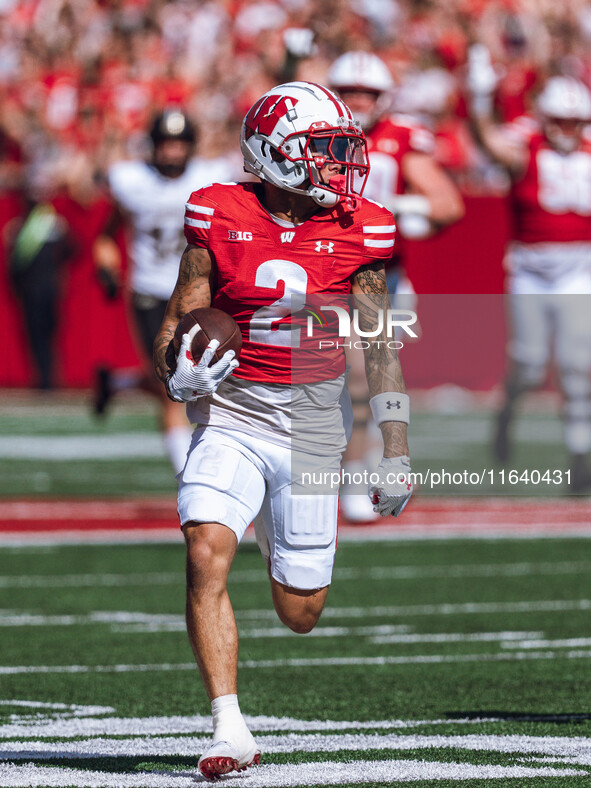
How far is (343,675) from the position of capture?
5805 mm

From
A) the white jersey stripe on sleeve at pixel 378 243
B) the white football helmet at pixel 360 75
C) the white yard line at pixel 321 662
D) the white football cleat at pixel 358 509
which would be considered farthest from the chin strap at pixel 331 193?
the white football cleat at pixel 358 509

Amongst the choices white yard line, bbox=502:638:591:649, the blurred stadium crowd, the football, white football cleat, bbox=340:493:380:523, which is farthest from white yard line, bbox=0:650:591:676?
the blurred stadium crowd

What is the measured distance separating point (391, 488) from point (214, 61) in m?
14.6

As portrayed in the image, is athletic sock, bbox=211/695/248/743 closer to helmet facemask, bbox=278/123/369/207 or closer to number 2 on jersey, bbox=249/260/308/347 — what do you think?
number 2 on jersey, bbox=249/260/308/347

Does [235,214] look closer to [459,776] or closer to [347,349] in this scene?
[347,349]

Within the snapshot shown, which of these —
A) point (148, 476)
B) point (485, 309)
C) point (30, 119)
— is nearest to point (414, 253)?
point (485, 309)

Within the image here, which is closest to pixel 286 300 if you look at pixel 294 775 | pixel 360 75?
pixel 294 775

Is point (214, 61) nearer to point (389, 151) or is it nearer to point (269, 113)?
point (389, 151)

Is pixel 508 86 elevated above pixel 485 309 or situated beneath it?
elevated above

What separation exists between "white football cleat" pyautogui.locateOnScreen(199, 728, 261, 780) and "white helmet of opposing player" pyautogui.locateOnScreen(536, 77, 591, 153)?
719cm

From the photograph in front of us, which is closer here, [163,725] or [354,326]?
[354,326]

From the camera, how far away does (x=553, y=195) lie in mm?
11133

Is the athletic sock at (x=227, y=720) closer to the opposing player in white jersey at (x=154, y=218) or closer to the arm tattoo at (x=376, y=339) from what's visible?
the arm tattoo at (x=376, y=339)

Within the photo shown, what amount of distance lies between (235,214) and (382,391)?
0.59 meters
